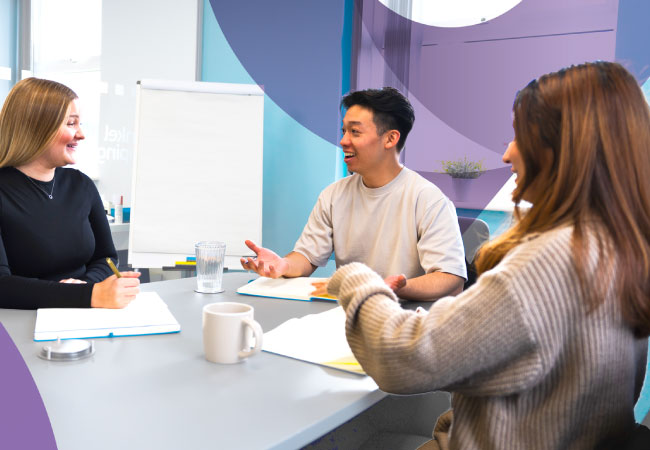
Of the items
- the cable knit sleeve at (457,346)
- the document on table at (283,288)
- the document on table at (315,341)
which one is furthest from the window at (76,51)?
the cable knit sleeve at (457,346)

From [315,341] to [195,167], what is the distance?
2136 mm

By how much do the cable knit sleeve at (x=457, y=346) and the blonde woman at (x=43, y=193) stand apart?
1.06 metres

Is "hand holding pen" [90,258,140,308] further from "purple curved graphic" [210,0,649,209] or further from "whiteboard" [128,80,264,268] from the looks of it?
"purple curved graphic" [210,0,649,209]

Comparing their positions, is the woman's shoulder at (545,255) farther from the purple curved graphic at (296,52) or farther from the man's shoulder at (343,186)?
the purple curved graphic at (296,52)

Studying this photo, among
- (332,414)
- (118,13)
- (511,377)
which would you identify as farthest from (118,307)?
(118,13)

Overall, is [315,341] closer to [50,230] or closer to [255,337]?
[255,337]

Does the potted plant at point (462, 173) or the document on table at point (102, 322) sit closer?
the document on table at point (102, 322)

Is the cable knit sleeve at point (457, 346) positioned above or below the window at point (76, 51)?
below

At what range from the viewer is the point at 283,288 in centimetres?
157

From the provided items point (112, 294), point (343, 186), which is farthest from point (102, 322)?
point (343, 186)

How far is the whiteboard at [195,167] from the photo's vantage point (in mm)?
3014

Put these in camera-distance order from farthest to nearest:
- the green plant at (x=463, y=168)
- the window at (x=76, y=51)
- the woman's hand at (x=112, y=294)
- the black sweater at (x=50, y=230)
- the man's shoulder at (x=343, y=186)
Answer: the window at (x=76, y=51)
the green plant at (x=463, y=168)
the man's shoulder at (x=343, y=186)
the black sweater at (x=50, y=230)
the woman's hand at (x=112, y=294)

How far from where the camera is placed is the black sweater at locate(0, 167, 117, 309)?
1.62 m

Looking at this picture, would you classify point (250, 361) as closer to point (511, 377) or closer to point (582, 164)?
point (511, 377)
